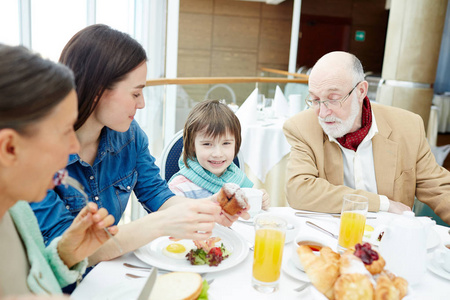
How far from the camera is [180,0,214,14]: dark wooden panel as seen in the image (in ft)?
38.0

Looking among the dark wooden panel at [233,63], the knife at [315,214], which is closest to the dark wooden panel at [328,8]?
the dark wooden panel at [233,63]

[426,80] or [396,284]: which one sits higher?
[426,80]

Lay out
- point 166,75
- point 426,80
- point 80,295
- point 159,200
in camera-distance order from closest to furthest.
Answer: point 80,295
point 159,200
point 426,80
point 166,75

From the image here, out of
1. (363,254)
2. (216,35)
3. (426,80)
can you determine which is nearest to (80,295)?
(363,254)

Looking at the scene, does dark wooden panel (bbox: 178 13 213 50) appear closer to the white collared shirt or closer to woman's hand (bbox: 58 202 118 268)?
the white collared shirt

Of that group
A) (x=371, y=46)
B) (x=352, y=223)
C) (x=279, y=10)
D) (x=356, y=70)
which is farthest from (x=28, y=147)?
(x=371, y=46)

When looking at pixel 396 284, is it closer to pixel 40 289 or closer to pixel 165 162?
pixel 40 289

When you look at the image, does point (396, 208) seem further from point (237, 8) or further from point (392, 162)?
point (237, 8)

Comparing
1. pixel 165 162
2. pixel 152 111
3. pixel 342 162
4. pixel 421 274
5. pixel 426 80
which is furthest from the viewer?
pixel 426 80

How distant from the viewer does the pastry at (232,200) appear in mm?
1282

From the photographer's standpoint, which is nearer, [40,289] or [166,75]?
[40,289]

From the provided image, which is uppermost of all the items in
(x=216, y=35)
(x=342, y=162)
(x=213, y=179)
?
(x=216, y=35)

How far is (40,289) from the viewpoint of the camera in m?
0.93

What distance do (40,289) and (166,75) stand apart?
6401mm
